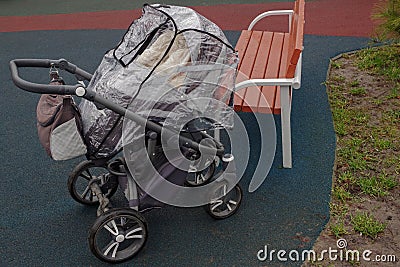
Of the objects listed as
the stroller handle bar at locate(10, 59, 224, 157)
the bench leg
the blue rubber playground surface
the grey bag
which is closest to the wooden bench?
the bench leg

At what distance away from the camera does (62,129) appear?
220cm

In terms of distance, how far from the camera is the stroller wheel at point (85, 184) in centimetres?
267

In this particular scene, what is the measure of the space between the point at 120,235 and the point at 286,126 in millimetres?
1215

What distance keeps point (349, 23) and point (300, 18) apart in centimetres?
254

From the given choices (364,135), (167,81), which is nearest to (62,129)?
(167,81)

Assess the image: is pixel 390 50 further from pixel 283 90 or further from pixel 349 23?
pixel 283 90

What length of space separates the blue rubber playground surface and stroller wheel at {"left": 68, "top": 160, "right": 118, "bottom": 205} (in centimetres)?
7

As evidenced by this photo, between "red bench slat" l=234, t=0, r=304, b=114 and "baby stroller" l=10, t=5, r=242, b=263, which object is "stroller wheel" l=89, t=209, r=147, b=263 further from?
"red bench slat" l=234, t=0, r=304, b=114

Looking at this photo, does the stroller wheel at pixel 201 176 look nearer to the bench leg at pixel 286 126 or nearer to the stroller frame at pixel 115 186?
the stroller frame at pixel 115 186

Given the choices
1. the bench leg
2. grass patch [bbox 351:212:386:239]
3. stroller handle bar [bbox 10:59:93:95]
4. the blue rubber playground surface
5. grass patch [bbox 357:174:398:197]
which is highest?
stroller handle bar [bbox 10:59:93:95]

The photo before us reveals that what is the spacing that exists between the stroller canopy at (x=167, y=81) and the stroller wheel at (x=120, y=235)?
313 mm

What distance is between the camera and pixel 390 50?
4430 millimetres

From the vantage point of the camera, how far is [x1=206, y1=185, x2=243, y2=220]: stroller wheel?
2.69m

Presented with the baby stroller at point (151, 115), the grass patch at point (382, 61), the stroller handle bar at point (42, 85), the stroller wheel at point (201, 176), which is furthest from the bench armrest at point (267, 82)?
the grass patch at point (382, 61)
